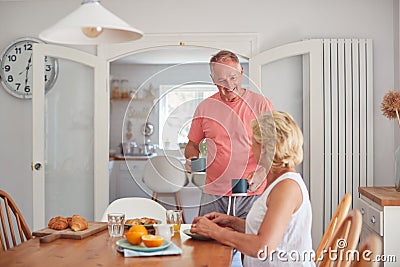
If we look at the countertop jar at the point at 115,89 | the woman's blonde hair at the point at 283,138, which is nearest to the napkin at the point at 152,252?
the woman's blonde hair at the point at 283,138

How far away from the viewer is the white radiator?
454 cm

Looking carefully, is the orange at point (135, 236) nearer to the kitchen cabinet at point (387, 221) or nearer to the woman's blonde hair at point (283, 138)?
the woman's blonde hair at point (283, 138)

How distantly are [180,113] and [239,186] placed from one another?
0.53 metres

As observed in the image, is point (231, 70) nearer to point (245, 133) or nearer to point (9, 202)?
point (245, 133)

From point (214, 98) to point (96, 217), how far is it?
2.16 metres

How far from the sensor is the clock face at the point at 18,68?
196 inches

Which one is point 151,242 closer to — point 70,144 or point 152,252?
point 152,252

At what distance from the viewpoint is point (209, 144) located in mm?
3117

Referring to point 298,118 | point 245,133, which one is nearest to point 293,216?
point 245,133

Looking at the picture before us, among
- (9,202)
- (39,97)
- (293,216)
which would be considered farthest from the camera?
(39,97)

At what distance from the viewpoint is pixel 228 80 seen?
312cm

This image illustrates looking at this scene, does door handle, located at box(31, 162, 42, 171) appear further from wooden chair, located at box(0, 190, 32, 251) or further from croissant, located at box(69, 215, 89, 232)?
croissant, located at box(69, 215, 89, 232)

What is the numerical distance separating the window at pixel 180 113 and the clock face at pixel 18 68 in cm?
224

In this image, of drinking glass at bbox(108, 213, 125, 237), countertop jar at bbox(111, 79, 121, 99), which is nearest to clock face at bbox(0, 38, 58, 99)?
drinking glass at bbox(108, 213, 125, 237)
